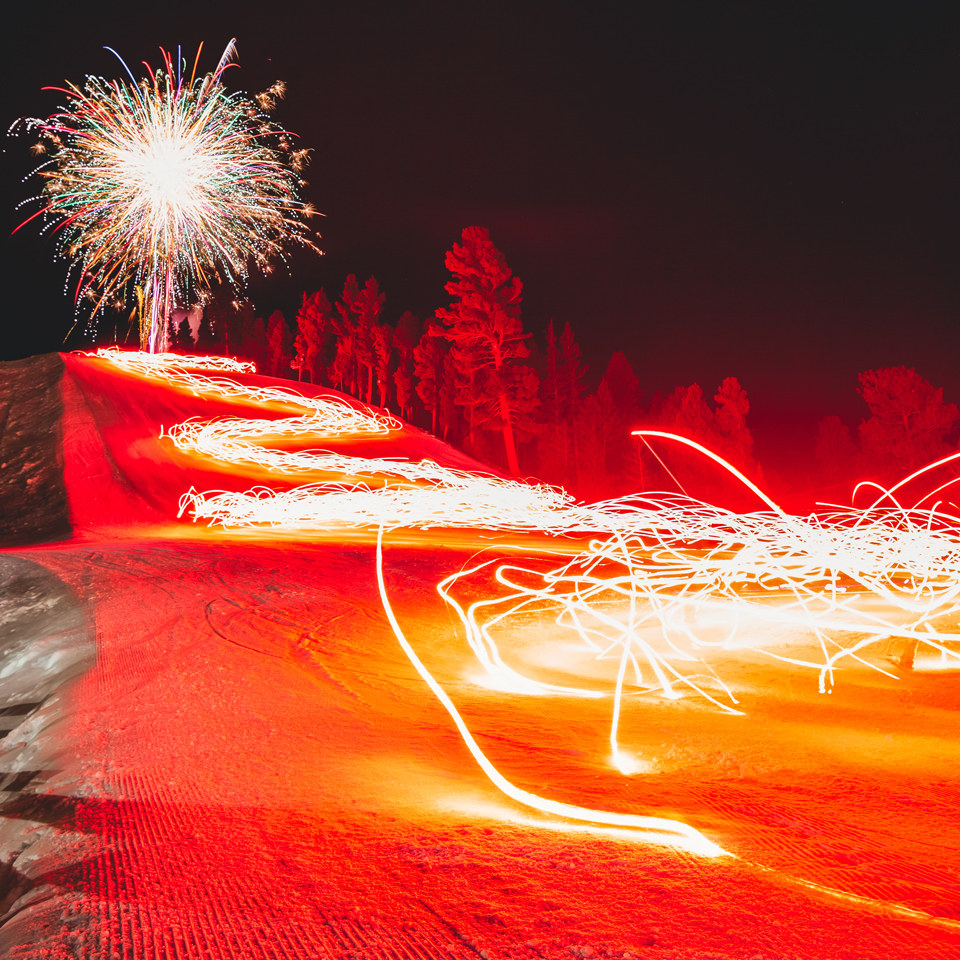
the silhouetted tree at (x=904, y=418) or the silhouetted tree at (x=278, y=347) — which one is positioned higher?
the silhouetted tree at (x=278, y=347)

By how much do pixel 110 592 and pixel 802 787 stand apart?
6.31 m

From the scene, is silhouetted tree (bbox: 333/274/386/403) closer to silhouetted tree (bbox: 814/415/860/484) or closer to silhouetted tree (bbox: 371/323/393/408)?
silhouetted tree (bbox: 371/323/393/408)

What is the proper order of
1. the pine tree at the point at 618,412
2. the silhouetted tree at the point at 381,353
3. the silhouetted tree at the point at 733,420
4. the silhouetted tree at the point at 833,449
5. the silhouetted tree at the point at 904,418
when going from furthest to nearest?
the silhouetted tree at the point at 381,353 < the pine tree at the point at 618,412 < the silhouetted tree at the point at 833,449 < the silhouetted tree at the point at 733,420 < the silhouetted tree at the point at 904,418

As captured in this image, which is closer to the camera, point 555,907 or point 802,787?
point 555,907

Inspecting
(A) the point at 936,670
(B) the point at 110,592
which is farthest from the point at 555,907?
(B) the point at 110,592

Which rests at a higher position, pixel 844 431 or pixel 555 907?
pixel 844 431

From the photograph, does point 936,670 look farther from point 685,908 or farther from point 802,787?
point 685,908

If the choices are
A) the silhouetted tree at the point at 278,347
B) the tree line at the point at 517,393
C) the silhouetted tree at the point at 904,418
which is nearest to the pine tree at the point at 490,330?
the tree line at the point at 517,393

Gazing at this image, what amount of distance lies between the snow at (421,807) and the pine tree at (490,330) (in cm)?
3387

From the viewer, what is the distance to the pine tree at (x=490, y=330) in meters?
38.8

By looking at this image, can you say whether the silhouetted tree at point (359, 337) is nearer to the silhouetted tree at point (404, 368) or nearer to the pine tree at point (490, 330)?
the silhouetted tree at point (404, 368)

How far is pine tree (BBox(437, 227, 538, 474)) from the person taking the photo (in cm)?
3881

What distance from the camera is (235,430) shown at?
765 inches

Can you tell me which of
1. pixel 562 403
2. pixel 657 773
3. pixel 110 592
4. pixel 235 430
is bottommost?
pixel 110 592
